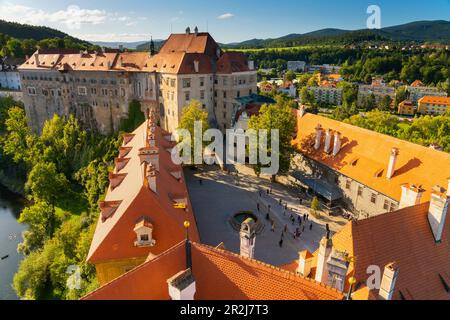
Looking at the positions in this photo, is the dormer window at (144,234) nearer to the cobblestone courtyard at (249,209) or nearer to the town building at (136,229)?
the town building at (136,229)

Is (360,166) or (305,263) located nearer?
(305,263)

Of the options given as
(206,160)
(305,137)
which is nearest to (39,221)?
(206,160)

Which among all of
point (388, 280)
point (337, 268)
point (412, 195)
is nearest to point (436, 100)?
point (412, 195)

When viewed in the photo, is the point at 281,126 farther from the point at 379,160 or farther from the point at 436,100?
the point at 436,100

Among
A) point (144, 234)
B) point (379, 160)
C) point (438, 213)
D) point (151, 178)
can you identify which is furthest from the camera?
point (379, 160)

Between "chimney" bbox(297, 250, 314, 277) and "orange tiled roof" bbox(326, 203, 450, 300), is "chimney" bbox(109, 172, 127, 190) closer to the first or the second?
"chimney" bbox(297, 250, 314, 277)

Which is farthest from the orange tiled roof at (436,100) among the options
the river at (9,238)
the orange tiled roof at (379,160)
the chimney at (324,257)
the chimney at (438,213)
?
the river at (9,238)

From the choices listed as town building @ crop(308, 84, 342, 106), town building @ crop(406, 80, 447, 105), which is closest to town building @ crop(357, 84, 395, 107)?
town building @ crop(406, 80, 447, 105)

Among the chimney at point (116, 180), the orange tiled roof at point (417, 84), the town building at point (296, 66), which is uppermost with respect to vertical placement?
the town building at point (296, 66)
